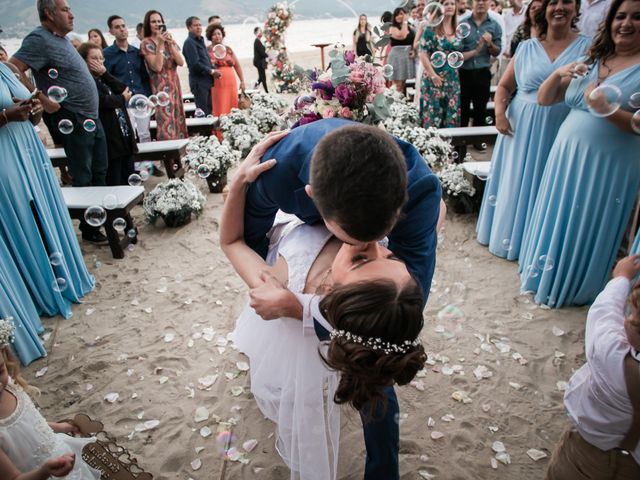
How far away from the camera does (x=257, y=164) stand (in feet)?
5.68

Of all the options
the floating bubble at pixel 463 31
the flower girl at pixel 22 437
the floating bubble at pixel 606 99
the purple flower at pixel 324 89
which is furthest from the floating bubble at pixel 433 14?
the flower girl at pixel 22 437

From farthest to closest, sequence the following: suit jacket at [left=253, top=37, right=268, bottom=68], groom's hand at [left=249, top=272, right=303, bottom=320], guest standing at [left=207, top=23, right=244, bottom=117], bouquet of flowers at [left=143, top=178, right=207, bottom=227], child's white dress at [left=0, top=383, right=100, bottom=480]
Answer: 1. suit jacket at [left=253, top=37, right=268, bottom=68]
2. guest standing at [left=207, top=23, right=244, bottom=117]
3. bouquet of flowers at [left=143, top=178, right=207, bottom=227]
4. child's white dress at [left=0, top=383, right=100, bottom=480]
5. groom's hand at [left=249, top=272, right=303, bottom=320]

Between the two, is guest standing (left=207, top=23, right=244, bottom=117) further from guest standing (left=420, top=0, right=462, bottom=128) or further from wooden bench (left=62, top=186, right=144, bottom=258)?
wooden bench (left=62, top=186, right=144, bottom=258)

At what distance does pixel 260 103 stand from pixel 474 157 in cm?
399

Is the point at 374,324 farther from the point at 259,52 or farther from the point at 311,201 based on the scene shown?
the point at 259,52

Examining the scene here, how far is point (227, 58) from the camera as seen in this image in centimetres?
818

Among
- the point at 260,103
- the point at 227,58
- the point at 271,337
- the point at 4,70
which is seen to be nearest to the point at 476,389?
the point at 271,337

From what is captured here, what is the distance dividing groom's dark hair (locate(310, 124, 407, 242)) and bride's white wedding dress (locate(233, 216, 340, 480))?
20.2 inches

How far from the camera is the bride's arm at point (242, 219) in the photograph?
5.59ft

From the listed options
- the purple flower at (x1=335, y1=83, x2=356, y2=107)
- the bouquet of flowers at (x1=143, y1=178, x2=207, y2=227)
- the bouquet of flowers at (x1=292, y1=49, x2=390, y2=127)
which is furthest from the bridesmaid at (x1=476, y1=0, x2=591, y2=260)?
the bouquet of flowers at (x1=143, y1=178, x2=207, y2=227)

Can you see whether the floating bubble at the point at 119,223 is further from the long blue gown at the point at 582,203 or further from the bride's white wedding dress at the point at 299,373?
the long blue gown at the point at 582,203

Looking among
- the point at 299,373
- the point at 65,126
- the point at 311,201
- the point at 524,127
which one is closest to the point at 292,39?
the point at 65,126

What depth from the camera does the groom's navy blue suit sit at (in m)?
1.59

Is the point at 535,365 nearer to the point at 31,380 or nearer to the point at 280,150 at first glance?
the point at 280,150
